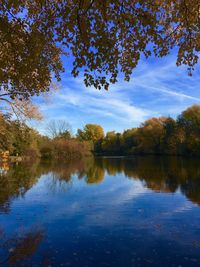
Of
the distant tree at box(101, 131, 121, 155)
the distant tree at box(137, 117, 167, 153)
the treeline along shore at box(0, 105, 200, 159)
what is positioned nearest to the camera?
the treeline along shore at box(0, 105, 200, 159)

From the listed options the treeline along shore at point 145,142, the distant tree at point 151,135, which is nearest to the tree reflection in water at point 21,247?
the treeline along shore at point 145,142

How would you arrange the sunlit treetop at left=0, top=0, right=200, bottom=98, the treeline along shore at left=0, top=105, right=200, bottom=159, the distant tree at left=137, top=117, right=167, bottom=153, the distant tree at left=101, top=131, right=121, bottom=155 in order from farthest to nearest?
the distant tree at left=101, top=131, right=121, bottom=155
the distant tree at left=137, top=117, right=167, bottom=153
the treeline along shore at left=0, top=105, right=200, bottom=159
the sunlit treetop at left=0, top=0, right=200, bottom=98

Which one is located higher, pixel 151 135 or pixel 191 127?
pixel 191 127

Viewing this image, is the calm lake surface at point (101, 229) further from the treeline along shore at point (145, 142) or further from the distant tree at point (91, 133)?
the distant tree at point (91, 133)

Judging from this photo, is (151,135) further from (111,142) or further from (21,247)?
(21,247)

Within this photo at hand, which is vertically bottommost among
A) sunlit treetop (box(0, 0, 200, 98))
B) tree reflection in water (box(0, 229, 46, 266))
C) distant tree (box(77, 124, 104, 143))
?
tree reflection in water (box(0, 229, 46, 266))

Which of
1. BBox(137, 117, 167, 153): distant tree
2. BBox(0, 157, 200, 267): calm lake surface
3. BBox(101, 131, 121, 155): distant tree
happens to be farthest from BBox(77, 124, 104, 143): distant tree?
BBox(0, 157, 200, 267): calm lake surface

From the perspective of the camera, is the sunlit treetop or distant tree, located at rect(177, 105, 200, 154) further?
distant tree, located at rect(177, 105, 200, 154)

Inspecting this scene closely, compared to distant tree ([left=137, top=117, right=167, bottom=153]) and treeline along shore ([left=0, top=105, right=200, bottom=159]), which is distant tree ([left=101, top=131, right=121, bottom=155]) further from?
distant tree ([left=137, top=117, right=167, bottom=153])

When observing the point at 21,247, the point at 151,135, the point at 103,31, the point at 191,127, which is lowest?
the point at 21,247

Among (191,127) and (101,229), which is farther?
(191,127)

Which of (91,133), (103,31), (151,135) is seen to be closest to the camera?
(103,31)

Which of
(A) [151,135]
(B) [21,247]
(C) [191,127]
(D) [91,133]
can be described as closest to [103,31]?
(B) [21,247]

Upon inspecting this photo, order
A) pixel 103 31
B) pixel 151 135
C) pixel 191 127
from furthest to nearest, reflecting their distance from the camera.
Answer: pixel 151 135
pixel 191 127
pixel 103 31
